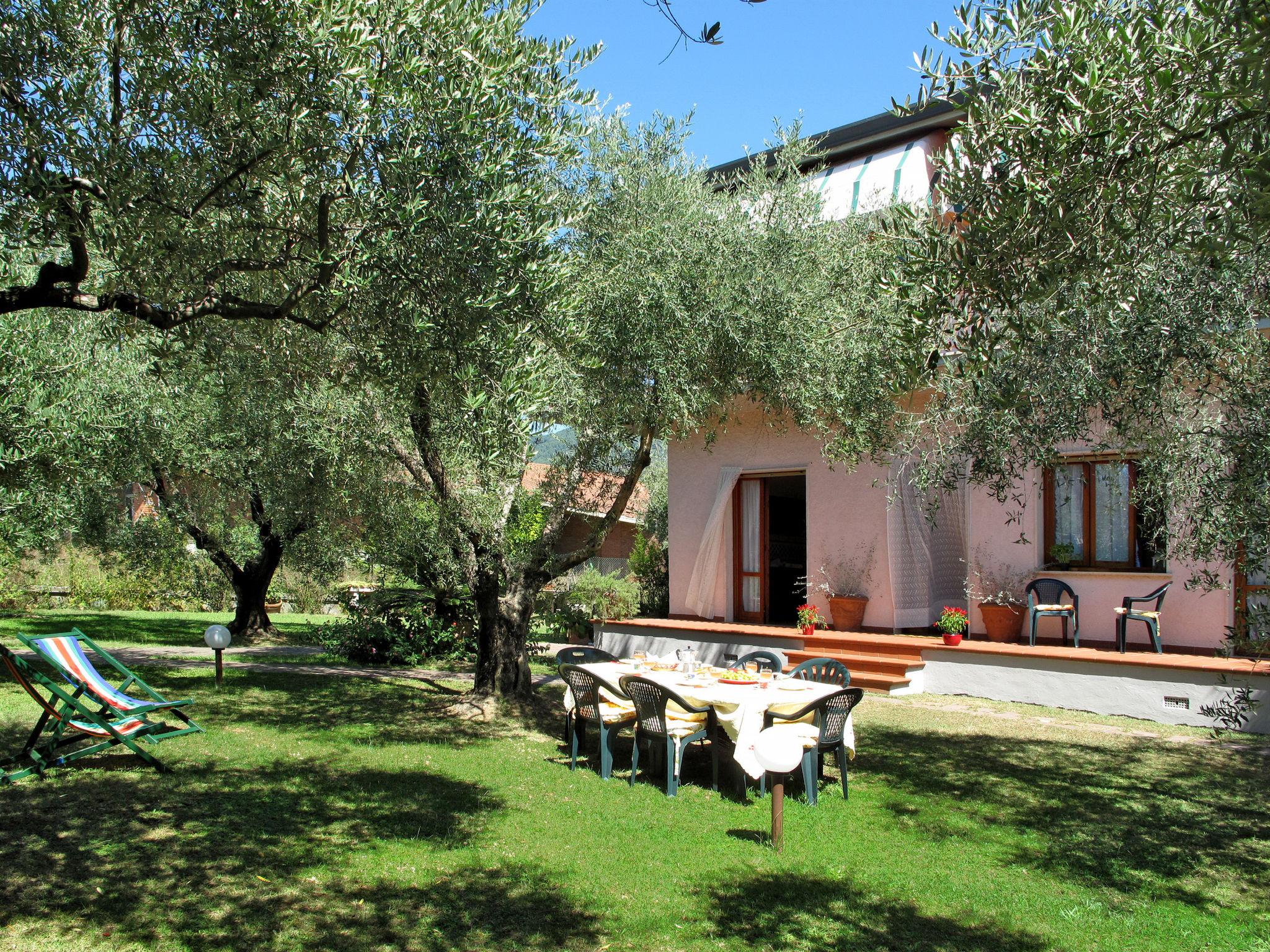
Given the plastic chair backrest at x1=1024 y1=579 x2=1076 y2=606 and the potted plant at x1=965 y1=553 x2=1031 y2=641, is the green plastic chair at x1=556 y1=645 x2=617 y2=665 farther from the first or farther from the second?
the plastic chair backrest at x1=1024 y1=579 x2=1076 y2=606

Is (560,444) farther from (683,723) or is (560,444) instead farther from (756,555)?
(756,555)

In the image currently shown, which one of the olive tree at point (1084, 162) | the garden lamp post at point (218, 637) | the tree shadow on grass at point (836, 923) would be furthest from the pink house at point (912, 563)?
the garden lamp post at point (218, 637)

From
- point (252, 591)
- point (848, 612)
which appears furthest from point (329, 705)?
point (848, 612)

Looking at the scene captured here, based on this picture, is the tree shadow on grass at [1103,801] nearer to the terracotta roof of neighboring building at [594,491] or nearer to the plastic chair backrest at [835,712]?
the plastic chair backrest at [835,712]

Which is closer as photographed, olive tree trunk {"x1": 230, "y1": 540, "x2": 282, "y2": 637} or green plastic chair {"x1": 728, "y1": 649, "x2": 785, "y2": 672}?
green plastic chair {"x1": 728, "y1": 649, "x2": 785, "y2": 672}

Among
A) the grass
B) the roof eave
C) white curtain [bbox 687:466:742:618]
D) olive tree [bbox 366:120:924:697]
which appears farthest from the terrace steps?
the grass

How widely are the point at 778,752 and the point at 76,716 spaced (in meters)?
4.99

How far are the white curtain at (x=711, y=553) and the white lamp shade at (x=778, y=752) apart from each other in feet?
27.9

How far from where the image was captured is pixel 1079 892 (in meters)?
5.02

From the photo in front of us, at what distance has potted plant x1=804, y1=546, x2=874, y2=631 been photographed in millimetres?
12625

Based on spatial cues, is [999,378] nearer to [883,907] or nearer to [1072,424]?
[1072,424]

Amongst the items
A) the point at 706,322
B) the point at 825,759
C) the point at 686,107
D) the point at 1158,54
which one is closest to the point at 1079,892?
the point at 825,759

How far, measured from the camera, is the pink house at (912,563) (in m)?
10.1

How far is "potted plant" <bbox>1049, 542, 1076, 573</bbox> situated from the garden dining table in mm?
5308
